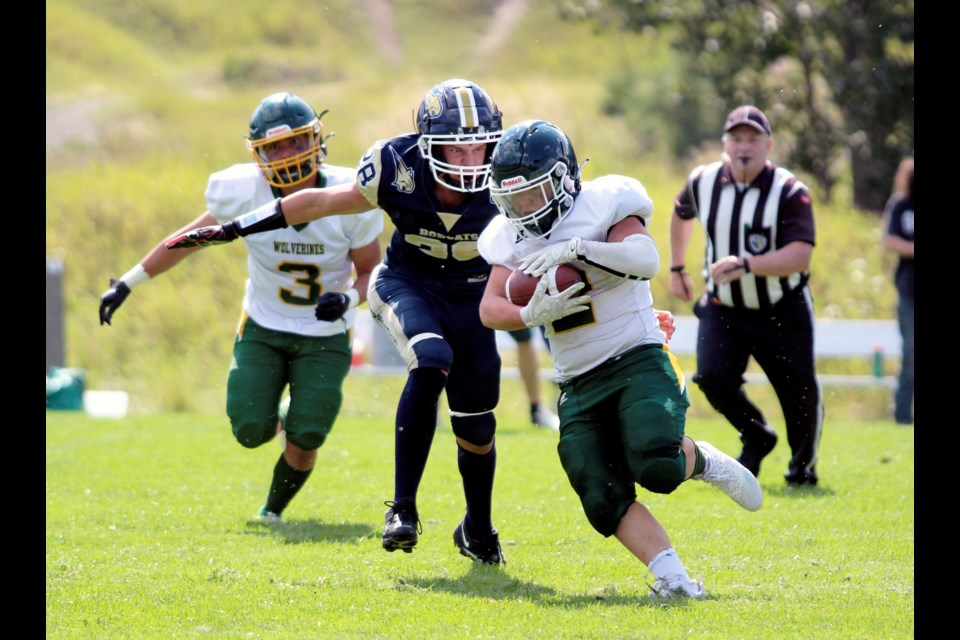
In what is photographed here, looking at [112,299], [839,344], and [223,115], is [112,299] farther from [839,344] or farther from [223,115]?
[223,115]

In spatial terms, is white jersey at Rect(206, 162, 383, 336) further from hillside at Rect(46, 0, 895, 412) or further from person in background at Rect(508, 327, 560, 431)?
hillside at Rect(46, 0, 895, 412)

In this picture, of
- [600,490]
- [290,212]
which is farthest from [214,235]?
[600,490]

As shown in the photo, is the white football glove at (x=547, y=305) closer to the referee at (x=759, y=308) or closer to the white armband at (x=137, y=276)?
the white armband at (x=137, y=276)

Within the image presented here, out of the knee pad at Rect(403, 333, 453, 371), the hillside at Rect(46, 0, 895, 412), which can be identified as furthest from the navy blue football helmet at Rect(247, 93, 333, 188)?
the hillside at Rect(46, 0, 895, 412)

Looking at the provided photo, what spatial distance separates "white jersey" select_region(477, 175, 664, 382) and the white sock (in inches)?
23.9

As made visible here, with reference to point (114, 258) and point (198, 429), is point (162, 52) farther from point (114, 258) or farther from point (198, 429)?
point (198, 429)

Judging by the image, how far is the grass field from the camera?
11.5 ft

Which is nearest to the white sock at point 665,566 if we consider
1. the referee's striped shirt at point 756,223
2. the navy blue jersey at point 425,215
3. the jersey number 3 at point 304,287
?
A: the navy blue jersey at point 425,215

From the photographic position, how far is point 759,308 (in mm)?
5961

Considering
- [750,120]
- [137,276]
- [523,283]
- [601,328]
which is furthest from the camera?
[750,120]

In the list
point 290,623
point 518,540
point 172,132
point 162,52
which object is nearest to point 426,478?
point 518,540

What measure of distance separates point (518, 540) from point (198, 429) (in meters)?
4.20

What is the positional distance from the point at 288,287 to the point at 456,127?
58.3 inches
